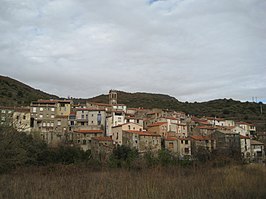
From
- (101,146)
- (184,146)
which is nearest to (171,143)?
(184,146)

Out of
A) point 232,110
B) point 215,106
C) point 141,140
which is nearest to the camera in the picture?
point 141,140

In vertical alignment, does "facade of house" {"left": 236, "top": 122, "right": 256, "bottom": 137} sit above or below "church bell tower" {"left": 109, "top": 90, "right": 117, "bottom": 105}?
below

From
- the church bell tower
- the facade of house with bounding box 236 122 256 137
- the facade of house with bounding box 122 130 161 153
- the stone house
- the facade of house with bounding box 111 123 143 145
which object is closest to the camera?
the facade of house with bounding box 122 130 161 153

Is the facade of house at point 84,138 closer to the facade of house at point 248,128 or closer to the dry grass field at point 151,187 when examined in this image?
the facade of house at point 248,128

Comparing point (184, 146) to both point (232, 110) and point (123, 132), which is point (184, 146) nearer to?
point (123, 132)

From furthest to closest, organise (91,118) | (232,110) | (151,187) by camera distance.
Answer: (232,110) < (91,118) < (151,187)

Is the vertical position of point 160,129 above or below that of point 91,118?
below

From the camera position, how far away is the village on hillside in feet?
133

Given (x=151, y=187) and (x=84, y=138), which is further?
(x=84, y=138)

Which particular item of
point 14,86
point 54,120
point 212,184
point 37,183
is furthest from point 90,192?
point 14,86

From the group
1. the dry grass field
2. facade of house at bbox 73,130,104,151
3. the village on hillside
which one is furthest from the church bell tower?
the dry grass field

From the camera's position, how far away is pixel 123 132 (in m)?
41.3

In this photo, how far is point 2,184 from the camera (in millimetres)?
8586

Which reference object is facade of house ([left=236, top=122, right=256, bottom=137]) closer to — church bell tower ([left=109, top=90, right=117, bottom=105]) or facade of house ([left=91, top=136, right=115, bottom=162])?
church bell tower ([left=109, top=90, right=117, bottom=105])
